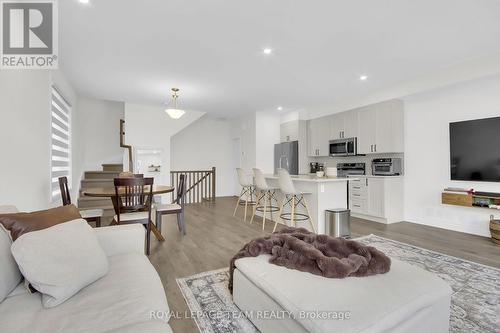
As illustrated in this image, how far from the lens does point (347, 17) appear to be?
8.05 feet

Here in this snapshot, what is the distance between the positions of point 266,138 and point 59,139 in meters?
4.74

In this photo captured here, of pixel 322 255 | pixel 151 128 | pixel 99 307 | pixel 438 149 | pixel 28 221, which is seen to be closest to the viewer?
pixel 99 307

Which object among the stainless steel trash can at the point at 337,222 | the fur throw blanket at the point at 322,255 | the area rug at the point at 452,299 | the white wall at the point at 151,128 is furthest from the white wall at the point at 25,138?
the stainless steel trash can at the point at 337,222

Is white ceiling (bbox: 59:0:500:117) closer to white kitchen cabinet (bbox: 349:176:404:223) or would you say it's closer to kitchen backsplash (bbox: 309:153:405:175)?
kitchen backsplash (bbox: 309:153:405:175)

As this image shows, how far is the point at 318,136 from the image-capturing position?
6.25m

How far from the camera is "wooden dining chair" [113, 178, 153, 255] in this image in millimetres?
2908

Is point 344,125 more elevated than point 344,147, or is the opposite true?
point 344,125

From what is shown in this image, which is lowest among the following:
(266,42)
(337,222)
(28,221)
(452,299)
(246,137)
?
(452,299)

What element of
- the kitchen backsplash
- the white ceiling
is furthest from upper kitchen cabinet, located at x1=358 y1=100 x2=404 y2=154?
the white ceiling

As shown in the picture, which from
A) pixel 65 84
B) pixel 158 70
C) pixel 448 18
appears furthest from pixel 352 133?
pixel 65 84

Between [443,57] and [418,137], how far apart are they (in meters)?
1.58

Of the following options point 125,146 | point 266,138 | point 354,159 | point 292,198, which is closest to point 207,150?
point 266,138

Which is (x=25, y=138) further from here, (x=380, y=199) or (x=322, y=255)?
(x=380, y=199)

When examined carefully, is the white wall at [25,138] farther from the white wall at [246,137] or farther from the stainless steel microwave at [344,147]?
the stainless steel microwave at [344,147]
